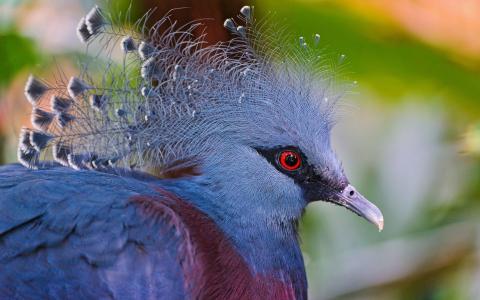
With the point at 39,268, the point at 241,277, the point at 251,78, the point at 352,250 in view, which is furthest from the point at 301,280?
the point at 352,250

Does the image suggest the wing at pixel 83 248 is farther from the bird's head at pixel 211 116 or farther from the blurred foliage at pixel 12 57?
the blurred foliage at pixel 12 57

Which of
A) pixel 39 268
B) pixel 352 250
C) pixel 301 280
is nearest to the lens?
pixel 39 268

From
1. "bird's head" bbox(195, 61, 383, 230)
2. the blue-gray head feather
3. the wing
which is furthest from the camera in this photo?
"bird's head" bbox(195, 61, 383, 230)

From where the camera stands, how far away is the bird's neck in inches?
126

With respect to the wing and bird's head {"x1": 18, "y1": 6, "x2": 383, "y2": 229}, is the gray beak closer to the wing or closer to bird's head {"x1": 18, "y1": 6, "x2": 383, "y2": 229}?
bird's head {"x1": 18, "y1": 6, "x2": 383, "y2": 229}

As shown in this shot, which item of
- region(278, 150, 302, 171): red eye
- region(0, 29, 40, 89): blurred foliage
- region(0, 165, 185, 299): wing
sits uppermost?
region(278, 150, 302, 171): red eye

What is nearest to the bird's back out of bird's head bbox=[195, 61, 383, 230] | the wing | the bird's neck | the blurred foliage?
the wing

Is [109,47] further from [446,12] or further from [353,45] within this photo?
[446,12]

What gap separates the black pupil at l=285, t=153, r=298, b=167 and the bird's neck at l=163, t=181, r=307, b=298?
8.7 inches

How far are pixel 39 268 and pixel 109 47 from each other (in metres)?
0.84

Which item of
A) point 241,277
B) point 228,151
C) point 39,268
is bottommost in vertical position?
point 39,268

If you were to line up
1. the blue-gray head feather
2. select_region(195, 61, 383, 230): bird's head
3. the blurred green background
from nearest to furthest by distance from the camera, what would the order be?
the blue-gray head feather
select_region(195, 61, 383, 230): bird's head
the blurred green background

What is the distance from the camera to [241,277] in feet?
10.2

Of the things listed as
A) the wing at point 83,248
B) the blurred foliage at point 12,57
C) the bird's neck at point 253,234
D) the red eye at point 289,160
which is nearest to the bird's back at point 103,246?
the wing at point 83,248
